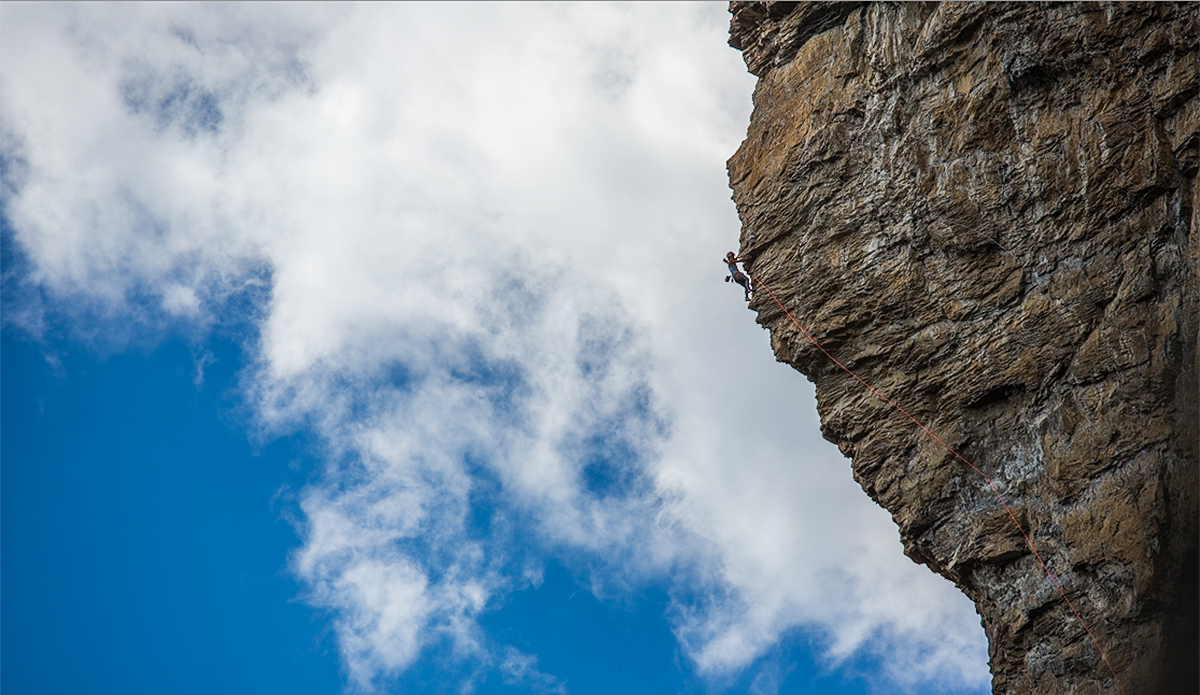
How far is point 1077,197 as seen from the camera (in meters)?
14.0

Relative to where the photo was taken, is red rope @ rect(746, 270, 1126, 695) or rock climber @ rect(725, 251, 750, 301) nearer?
red rope @ rect(746, 270, 1126, 695)

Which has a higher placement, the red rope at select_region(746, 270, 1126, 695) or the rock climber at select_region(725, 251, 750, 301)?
the rock climber at select_region(725, 251, 750, 301)

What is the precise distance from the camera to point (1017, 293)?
14.5m

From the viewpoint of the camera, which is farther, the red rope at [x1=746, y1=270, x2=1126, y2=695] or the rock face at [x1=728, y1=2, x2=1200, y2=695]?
the red rope at [x1=746, y1=270, x2=1126, y2=695]

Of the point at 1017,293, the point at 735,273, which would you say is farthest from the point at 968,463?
the point at 735,273

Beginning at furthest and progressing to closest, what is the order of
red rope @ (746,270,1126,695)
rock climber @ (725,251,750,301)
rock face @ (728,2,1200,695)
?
rock climber @ (725,251,750,301)
red rope @ (746,270,1126,695)
rock face @ (728,2,1200,695)

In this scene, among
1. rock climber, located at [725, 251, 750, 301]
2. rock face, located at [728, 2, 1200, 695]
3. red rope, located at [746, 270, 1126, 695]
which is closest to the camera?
rock face, located at [728, 2, 1200, 695]

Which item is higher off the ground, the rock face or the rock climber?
the rock climber

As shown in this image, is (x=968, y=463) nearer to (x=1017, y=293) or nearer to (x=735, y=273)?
(x=1017, y=293)

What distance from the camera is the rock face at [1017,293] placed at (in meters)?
13.3

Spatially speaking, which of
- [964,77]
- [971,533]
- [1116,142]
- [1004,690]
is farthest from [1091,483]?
[964,77]

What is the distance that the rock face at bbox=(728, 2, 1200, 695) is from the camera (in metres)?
13.3

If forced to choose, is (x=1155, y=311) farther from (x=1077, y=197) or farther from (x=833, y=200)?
(x=833, y=200)

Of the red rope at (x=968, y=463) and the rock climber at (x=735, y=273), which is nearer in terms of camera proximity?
the red rope at (x=968, y=463)
